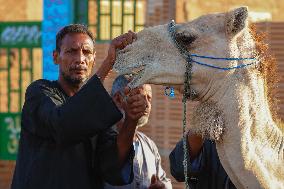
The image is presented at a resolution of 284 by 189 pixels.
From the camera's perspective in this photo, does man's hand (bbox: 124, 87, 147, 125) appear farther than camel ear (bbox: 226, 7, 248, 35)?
Yes

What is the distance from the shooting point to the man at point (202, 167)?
3.97 metres

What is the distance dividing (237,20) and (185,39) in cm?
29

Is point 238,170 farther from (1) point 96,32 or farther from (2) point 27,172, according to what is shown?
(1) point 96,32

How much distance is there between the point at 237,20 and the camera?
351cm

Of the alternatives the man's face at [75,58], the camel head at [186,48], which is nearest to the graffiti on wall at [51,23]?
the man's face at [75,58]

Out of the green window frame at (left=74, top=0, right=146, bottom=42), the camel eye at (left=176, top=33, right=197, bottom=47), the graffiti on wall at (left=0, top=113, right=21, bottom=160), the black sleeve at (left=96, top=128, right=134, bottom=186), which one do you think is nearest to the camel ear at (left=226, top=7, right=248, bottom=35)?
the camel eye at (left=176, top=33, right=197, bottom=47)

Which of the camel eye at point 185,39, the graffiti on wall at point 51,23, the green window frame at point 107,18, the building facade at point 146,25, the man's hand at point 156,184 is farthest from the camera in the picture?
the green window frame at point 107,18

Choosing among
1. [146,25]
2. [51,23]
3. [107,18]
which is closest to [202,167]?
[146,25]

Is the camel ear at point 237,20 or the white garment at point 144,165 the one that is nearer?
the camel ear at point 237,20

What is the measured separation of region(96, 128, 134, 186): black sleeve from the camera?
4.00 meters

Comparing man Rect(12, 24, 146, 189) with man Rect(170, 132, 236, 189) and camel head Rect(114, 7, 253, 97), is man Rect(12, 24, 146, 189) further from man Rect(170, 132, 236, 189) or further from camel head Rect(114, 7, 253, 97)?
man Rect(170, 132, 236, 189)

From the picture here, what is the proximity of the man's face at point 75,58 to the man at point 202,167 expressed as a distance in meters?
0.73

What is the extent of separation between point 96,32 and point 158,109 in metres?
2.83

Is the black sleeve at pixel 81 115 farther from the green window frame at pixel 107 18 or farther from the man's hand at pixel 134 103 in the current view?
the green window frame at pixel 107 18
